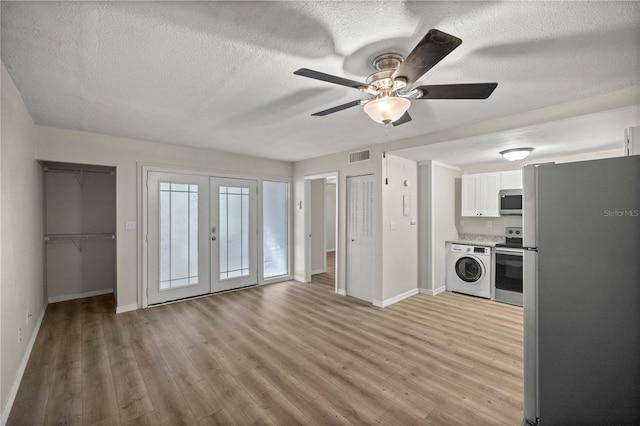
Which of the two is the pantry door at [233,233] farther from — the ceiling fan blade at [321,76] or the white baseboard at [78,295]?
the ceiling fan blade at [321,76]

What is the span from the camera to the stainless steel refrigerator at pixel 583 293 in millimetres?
1442

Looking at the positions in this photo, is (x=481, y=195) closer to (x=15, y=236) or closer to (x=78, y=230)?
(x=15, y=236)

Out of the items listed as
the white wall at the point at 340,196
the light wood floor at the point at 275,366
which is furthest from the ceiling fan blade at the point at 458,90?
the white wall at the point at 340,196

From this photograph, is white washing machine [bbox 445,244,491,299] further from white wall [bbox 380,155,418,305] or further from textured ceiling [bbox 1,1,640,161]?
textured ceiling [bbox 1,1,640,161]

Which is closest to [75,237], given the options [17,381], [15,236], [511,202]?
[15,236]

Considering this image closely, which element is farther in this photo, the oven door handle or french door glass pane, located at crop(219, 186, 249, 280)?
french door glass pane, located at crop(219, 186, 249, 280)

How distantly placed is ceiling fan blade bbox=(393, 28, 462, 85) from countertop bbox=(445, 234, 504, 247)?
13.2ft

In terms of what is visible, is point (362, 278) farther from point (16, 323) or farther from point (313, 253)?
point (16, 323)

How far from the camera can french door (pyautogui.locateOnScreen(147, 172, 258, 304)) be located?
430 cm

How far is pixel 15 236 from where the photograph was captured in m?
→ 2.40

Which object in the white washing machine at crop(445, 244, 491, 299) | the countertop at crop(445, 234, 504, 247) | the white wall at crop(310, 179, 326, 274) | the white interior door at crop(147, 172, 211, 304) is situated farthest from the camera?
the white wall at crop(310, 179, 326, 274)

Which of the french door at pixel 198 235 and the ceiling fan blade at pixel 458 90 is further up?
the ceiling fan blade at pixel 458 90

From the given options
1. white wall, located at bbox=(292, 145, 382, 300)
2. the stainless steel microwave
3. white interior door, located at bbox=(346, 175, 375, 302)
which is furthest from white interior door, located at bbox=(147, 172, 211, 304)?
the stainless steel microwave

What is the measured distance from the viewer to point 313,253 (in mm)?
6590
